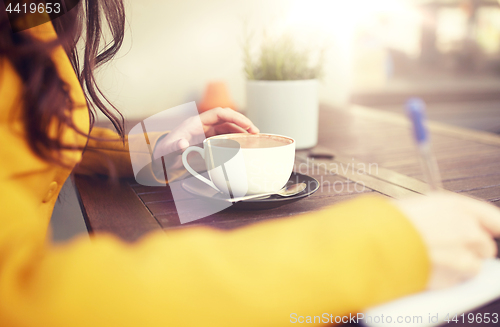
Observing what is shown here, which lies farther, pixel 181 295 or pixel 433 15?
pixel 433 15

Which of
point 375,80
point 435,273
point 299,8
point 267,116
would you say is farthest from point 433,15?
point 435,273

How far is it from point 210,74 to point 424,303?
1507mm

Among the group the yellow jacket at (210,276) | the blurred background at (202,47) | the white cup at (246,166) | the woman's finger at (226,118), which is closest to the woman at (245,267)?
the yellow jacket at (210,276)

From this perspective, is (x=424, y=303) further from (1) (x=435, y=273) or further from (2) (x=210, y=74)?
(2) (x=210, y=74)

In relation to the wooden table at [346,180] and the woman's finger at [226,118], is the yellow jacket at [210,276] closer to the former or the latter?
the wooden table at [346,180]

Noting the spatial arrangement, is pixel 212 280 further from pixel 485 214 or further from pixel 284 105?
pixel 284 105

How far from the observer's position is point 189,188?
21.3 inches

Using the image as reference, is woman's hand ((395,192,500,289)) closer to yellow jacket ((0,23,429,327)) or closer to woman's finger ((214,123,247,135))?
yellow jacket ((0,23,429,327))

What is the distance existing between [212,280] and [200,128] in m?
0.39

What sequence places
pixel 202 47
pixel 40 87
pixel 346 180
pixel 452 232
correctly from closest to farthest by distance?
1. pixel 452 232
2. pixel 40 87
3. pixel 346 180
4. pixel 202 47

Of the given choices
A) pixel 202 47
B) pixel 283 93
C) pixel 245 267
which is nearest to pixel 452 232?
pixel 245 267

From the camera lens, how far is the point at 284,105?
0.82 m

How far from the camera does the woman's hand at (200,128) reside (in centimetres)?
65

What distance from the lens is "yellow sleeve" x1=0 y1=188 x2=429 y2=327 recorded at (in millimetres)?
315
